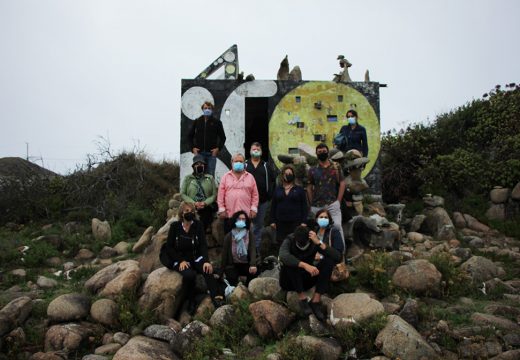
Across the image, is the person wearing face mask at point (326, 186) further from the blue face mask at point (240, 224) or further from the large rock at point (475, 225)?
the large rock at point (475, 225)

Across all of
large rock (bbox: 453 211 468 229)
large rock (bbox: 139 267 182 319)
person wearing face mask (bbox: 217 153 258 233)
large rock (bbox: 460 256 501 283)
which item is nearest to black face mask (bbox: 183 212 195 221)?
person wearing face mask (bbox: 217 153 258 233)

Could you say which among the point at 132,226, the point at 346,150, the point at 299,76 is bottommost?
the point at 132,226

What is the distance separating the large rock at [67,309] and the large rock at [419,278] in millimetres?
4978

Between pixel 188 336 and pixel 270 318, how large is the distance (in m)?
1.19

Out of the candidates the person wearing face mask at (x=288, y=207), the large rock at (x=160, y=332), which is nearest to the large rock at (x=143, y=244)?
the large rock at (x=160, y=332)

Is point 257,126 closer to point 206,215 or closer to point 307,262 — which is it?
point 206,215

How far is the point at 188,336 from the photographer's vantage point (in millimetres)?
7027

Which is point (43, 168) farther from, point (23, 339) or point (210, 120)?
point (23, 339)

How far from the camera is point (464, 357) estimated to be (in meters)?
6.21

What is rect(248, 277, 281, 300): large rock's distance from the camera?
754cm

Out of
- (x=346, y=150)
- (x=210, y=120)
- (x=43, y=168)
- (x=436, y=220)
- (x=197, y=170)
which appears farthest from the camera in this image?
(x=43, y=168)

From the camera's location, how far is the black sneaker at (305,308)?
275 inches

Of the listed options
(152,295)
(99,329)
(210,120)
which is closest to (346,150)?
(210,120)

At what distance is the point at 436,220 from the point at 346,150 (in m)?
3.99
